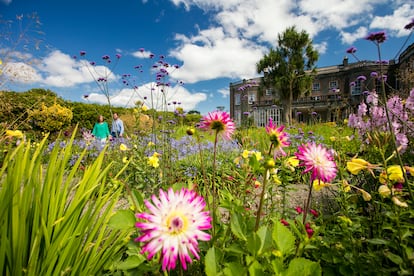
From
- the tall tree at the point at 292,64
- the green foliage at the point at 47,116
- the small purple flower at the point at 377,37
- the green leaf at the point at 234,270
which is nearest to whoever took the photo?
the green leaf at the point at 234,270

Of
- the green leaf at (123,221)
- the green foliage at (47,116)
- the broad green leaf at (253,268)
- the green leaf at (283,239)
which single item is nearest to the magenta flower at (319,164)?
the green leaf at (283,239)

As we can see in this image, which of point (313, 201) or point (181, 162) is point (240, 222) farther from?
point (181, 162)

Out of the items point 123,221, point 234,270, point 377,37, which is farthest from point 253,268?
point 377,37

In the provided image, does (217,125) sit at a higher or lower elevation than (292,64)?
lower

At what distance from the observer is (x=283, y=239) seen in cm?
66

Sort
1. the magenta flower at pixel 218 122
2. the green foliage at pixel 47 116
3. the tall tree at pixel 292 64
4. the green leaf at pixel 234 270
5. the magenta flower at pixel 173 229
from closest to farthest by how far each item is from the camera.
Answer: the magenta flower at pixel 173 229 → the green leaf at pixel 234 270 → the magenta flower at pixel 218 122 → the green foliage at pixel 47 116 → the tall tree at pixel 292 64

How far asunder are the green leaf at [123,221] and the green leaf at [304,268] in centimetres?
42

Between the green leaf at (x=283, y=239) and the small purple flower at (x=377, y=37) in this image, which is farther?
the small purple flower at (x=377, y=37)

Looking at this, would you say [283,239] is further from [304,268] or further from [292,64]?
[292,64]

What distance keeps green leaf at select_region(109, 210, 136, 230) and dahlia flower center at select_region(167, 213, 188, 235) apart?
0.21 meters

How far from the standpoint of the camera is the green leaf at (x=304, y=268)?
1.84 feet

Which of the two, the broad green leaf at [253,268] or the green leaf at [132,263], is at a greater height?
the broad green leaf at [253,268]

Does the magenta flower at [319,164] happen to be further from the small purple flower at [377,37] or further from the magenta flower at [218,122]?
the small purple flower at [377,37]

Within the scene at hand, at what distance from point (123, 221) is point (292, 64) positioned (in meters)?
23.0
